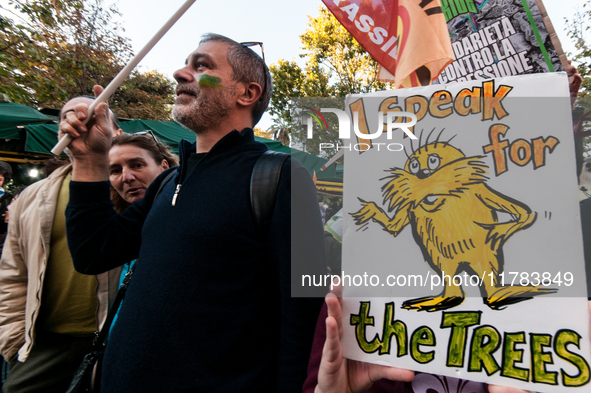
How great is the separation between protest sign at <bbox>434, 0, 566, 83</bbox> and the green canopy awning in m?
5.39

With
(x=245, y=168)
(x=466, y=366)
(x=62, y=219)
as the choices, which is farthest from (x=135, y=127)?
(x=466, y=366)

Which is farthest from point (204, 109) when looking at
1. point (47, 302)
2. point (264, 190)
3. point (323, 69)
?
point (323, 69)

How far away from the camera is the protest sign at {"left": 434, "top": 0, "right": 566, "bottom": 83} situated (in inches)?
50.6

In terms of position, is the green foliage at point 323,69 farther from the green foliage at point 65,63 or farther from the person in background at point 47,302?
the person in background at point 47,302

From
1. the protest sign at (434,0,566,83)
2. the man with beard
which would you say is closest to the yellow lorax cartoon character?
the man with beard

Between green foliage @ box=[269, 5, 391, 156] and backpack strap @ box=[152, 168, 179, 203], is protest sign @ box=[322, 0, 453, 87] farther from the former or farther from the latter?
green foliage @ box=[269, 5, 391, 156]

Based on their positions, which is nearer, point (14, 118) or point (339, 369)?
point (339, 369)

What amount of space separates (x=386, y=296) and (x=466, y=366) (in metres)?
0.21

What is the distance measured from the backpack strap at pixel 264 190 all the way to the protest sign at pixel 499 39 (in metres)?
0.87

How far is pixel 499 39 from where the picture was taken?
1.42 metres

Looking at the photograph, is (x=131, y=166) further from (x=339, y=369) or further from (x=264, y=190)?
(x=339, y=369)

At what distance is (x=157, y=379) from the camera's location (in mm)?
906

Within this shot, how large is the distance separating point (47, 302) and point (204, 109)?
4.30ft

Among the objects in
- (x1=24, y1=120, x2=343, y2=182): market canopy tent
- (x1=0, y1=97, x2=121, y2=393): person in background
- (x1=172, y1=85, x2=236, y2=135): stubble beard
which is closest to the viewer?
(x1=24, y1=120, x2=343, y2=182): market canopy tent
